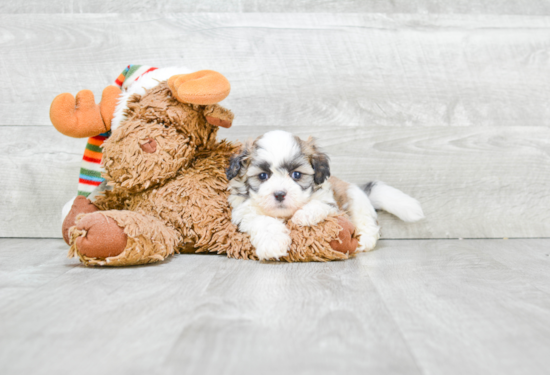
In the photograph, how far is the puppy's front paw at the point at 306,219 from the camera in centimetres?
148

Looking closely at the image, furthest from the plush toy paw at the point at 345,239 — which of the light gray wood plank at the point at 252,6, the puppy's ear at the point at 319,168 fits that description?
the light gray wood plank at the point at 252,6

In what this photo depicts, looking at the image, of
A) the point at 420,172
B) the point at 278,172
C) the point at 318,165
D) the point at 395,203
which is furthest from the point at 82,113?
the point at 420,172

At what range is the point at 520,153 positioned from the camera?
2.06 metres

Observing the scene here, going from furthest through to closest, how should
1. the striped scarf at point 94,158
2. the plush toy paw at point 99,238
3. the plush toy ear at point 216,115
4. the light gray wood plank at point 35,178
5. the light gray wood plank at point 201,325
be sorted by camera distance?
the light gray wood plank at point 35,178 → the striped scarf at point 94,158 → the plush toy ear at point 216,115 → the plush toy paw at point 99,238 → the light gray wood plank at point 201,325

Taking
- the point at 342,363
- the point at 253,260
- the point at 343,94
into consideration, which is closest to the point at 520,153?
the point at 343,94

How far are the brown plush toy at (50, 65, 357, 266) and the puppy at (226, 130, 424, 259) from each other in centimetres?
5

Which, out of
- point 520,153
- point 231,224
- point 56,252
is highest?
point 520,153

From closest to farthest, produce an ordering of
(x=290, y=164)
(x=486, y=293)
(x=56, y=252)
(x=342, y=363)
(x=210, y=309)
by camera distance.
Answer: (x=342, y=363), (x=210, y=309), (x=486, y=293), (x=290, y=164), (x=56, y=252)

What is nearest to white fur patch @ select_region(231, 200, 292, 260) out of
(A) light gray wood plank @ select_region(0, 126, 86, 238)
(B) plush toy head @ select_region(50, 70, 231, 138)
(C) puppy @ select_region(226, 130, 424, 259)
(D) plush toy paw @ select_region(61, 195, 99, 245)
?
(C) puppy @ select_region(226, 130, 424, 259)

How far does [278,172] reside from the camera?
147 cm

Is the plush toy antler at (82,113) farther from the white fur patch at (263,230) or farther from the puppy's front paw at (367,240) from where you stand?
the puppy's front paw at (367,240)

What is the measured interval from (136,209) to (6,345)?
77 cm

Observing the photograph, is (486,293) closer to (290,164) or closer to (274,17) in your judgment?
(290,164)

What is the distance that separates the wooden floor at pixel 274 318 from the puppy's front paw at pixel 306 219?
15 centimetres
